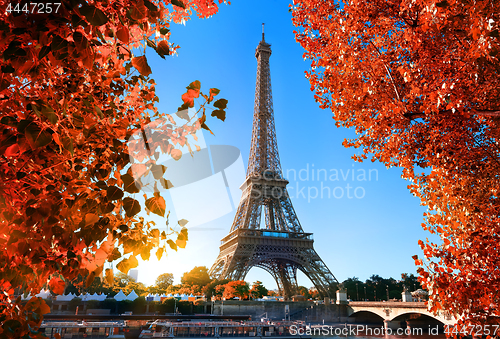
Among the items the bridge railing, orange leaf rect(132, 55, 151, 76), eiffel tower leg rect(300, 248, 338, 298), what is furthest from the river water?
orange leaf rect(132, 55, 151, 76)

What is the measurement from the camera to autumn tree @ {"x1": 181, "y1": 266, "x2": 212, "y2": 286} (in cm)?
5375

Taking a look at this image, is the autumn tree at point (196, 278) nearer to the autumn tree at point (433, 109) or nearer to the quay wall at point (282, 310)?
the quay wall at point (282, 310)

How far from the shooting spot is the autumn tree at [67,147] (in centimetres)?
167

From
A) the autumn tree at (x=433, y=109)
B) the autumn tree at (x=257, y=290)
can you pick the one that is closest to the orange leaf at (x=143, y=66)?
the autumn tree at (x=433, y=109)

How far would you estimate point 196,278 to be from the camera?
54562 millimetres

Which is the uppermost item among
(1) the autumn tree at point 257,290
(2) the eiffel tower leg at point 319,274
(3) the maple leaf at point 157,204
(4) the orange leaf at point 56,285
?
(3) the maple leaf at point 157,204

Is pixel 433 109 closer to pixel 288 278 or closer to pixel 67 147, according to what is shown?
pixel 67 147

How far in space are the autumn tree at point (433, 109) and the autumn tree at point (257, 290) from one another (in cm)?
4624

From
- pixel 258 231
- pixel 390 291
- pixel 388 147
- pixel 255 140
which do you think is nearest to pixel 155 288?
pixel 258 231

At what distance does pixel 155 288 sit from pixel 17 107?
67290 mm

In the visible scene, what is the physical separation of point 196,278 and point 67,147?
5726cm

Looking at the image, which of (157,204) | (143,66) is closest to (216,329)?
(157,204)

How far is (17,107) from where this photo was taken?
1.97 metres

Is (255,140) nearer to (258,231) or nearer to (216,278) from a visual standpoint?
(258,231)
